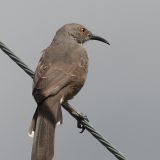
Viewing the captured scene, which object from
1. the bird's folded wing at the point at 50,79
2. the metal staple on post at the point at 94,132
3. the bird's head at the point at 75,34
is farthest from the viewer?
the bird's head at the point at 75,34

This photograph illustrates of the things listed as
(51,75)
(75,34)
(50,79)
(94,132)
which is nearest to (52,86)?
(50,79)

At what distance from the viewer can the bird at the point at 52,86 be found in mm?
8102

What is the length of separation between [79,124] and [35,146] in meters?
1.61

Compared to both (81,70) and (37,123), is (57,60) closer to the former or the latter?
(81,70)

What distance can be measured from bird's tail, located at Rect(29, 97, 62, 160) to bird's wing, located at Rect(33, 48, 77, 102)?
0.45 feet

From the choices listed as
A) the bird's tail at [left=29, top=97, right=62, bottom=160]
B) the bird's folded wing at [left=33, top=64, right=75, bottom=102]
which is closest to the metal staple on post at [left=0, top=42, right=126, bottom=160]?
the bird's tail at [left=29, top=97, right=62, bottom=160]

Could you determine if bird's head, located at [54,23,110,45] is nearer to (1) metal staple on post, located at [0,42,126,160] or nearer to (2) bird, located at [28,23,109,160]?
(2) bird, located at [28,23,109,160]

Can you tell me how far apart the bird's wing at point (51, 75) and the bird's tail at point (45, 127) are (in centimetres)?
14

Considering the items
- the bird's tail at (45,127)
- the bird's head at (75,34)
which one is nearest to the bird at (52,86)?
the bird's tail at (45,127)

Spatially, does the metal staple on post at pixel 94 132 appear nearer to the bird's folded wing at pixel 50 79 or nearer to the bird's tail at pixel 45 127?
the bird's tail at pixel 45 127

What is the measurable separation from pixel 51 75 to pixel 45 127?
0.99 m

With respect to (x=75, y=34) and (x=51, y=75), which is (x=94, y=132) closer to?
(x=51, y=75)

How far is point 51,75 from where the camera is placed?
8.90m

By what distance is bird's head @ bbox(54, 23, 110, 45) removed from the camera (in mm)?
11039
